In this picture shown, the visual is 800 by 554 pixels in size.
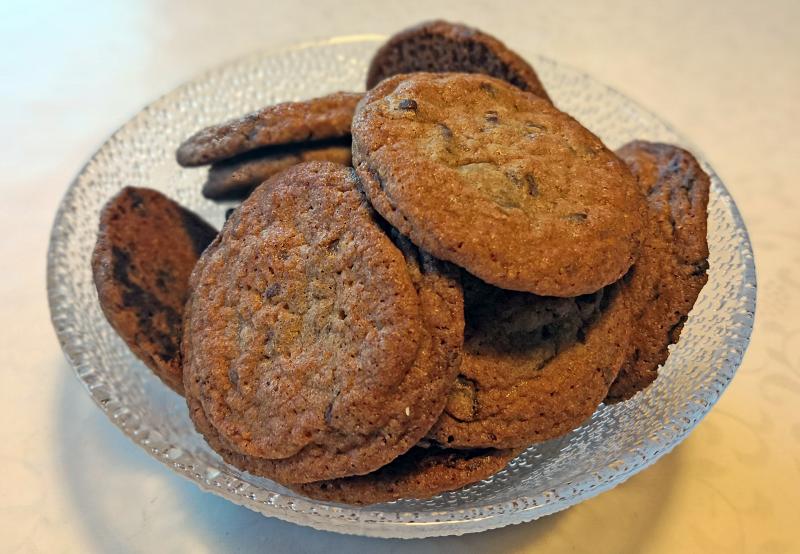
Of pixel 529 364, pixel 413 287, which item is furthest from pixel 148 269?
pixel 529 364

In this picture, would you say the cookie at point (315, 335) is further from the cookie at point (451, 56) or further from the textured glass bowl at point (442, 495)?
the cookie at point (451, 56)

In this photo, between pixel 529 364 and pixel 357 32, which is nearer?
pixel 529 364

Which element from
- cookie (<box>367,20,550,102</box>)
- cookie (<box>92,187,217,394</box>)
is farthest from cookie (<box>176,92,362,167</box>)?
cookie (<box>367,20,550,102</box>)

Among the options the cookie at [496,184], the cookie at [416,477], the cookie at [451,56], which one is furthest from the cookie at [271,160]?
the cookie at [416,477]

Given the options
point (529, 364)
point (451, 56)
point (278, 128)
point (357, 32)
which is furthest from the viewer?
point (357, 32)

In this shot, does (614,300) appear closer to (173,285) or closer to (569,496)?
(569,496)

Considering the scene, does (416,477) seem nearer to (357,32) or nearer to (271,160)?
(271,160)

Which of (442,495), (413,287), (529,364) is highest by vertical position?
(413,287)
